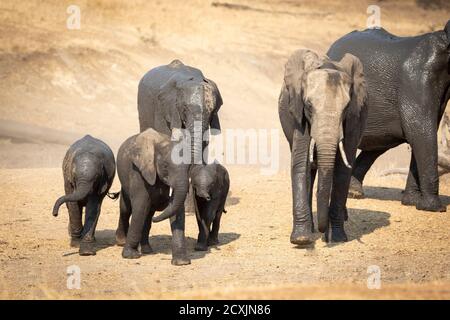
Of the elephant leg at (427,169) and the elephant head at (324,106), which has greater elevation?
the elephant head at (324,106)

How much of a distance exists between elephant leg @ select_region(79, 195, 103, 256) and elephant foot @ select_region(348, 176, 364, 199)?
4.69 m

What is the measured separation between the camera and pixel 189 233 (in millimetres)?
12648

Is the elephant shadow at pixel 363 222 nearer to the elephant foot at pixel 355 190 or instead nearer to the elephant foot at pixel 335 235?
the elephant foot at pixel 335 235

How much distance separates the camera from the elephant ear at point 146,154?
1073 cm

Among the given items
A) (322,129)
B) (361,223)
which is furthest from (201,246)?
(361,223)

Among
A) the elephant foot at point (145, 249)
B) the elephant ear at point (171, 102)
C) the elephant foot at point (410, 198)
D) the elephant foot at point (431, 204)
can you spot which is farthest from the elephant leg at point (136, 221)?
the elephant foot at point (410, 198)

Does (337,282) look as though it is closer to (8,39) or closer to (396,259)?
(396,259)

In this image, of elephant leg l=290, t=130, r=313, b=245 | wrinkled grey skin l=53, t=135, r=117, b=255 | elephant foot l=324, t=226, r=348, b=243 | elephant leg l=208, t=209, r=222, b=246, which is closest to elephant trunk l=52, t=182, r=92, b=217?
wrinkled grey skin l=53, t=135, r=117, b=255

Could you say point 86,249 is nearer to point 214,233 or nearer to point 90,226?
point 90,226

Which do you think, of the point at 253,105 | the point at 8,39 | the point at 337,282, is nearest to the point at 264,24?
the point at 253,105

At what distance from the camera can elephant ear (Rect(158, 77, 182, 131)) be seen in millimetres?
12016

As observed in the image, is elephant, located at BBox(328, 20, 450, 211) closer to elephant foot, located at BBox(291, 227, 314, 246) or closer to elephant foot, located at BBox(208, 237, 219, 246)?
elephant foot, located at BBox(291, 227, 314, 246)

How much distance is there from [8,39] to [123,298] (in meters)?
21.9

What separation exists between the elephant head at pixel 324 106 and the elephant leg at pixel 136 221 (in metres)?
1.87
